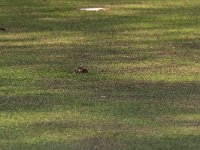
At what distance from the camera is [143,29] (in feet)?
32.8

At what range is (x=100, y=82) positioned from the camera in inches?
261

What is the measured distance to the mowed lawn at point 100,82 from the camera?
16.4ft

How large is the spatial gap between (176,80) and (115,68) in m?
0.77

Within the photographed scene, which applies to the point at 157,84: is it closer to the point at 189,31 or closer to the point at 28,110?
the point at 28,110

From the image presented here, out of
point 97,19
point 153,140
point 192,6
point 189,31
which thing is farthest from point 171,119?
point 192,6

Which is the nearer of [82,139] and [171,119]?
[82,139]

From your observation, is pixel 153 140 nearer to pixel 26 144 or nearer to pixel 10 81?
pixel 26 144

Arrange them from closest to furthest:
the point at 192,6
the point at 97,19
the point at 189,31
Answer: the point at 189,31 < the point at 97,19 < the point at 192,6

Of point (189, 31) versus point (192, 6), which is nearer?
point (189, 31)

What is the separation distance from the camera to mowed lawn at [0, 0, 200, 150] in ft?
16.4

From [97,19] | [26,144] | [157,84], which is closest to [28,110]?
[26,144]

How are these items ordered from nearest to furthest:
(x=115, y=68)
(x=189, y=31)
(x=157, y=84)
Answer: (x=157, y=84) < (x=115, y=68) < (x=189, y=31)

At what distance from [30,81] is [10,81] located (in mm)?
172

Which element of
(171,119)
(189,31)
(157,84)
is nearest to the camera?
(171,119)
